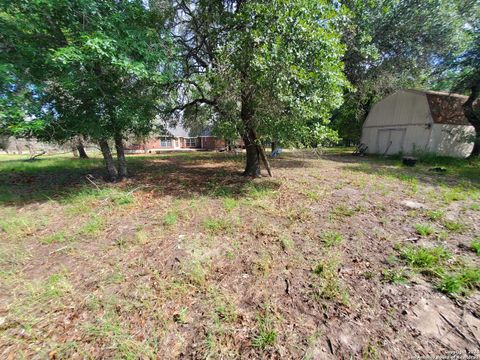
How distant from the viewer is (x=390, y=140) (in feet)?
51.1

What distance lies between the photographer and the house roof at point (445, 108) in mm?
13094

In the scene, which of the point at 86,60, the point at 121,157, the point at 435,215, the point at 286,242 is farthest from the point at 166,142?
the point at 435,215

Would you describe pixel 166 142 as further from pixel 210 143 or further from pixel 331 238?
pixel 331 238

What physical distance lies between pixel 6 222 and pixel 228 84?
→ 545 centimetres

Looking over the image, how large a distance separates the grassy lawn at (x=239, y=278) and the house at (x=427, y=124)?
1079cm

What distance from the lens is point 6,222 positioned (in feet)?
13.8

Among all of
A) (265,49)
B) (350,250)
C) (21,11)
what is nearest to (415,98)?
(265,49)

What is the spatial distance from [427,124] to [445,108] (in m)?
1.72

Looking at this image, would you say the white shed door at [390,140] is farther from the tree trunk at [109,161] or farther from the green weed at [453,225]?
the tree trunk at [109,161]

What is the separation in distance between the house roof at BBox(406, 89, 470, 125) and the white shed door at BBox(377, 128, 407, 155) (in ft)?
5.86

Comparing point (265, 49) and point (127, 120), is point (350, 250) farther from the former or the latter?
point (127, 120)

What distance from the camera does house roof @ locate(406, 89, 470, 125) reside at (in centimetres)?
1309

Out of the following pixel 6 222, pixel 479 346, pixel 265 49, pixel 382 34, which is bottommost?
pixel 479 346

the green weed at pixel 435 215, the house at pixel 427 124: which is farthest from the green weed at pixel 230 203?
the house at pixel 427 124
